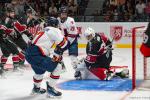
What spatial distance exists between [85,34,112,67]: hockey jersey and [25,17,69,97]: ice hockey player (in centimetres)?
130

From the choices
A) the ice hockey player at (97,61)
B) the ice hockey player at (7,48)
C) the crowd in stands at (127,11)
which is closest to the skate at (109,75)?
the ice hockey player at (97,61)

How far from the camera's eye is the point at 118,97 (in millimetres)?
6789

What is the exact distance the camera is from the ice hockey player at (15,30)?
9227mm

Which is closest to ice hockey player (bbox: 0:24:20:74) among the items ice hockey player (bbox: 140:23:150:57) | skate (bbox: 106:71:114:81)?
skate (bbox: 106:71:114:81)

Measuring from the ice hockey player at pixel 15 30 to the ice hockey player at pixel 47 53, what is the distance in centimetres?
244

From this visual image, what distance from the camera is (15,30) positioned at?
31.1 ft

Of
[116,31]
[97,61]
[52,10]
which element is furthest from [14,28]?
[52,10]

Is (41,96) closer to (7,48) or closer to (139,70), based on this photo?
(139,70)

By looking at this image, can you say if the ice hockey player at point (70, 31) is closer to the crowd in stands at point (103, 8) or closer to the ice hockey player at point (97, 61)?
the ice hockey player at point (97, 61)

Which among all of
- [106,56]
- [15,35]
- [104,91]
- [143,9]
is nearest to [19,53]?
[15,35]

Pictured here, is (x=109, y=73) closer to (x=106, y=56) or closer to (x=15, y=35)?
(x=106, y=56)

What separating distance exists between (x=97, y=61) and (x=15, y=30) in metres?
2.14

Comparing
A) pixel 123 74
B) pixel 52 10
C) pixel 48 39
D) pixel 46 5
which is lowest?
pixel 123 74

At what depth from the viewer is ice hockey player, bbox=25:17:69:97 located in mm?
6636
